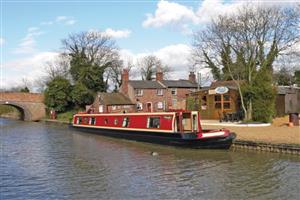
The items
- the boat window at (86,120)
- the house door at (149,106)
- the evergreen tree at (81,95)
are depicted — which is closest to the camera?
the boat window at (86,120)

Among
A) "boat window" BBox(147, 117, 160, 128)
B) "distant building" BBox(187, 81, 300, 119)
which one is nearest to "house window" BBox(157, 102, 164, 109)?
"distant building" BBox(187, 81, 300, 119)

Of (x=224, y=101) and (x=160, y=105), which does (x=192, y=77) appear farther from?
(x=224, y=101)

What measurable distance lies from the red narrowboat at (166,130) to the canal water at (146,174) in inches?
21.1

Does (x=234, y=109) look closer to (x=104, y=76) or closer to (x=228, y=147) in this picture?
(x=228, y=147)

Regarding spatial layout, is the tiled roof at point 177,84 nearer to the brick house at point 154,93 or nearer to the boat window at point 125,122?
the brick house at point 154,93

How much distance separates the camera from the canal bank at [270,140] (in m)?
18.3

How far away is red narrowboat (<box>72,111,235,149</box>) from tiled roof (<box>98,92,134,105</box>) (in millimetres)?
14409

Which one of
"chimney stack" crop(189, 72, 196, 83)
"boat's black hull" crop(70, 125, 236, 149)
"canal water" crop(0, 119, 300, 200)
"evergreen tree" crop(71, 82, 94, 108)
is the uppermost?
"chimney stack" crop(189, 72, 196, 83)

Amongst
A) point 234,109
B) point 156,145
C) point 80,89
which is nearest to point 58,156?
point 156,145

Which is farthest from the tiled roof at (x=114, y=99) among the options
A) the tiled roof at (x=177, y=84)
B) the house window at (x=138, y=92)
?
the tiled roof at (x=177, y=84)

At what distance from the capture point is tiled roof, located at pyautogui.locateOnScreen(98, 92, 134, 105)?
154 feet

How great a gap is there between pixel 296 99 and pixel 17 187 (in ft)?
99.1

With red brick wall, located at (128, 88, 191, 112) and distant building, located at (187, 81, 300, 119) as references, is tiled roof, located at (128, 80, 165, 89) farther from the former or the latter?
distant building, located at (187, 81, 300, 119)

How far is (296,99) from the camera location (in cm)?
3838
